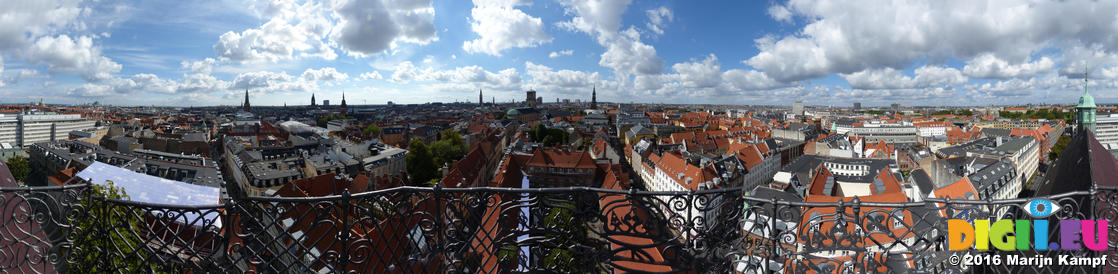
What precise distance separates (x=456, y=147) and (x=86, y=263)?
37.0 metres

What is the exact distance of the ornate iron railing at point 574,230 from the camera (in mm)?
3174

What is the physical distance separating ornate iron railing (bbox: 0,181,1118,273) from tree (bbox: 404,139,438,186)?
29.7 m

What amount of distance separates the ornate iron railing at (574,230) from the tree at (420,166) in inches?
1169

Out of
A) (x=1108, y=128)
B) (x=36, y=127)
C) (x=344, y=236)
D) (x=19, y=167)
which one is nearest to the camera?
(x=344, y=236)

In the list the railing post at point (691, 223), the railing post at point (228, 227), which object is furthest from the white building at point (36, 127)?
the railing post at point (691, 223)

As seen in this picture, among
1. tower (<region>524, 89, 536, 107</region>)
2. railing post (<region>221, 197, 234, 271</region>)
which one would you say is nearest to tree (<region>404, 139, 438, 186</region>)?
railing post (<region>221, 197, 234, 271</region>)

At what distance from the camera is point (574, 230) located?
3395 millimetres

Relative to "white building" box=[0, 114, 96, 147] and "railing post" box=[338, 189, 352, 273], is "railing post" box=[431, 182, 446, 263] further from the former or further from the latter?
"white building" box=[0, 114, 96, 147]

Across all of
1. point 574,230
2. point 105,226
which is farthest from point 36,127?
point 574,230

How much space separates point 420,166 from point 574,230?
32.4 metres

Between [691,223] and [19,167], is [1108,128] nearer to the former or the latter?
[691,223]

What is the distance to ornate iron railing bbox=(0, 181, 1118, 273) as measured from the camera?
317cm

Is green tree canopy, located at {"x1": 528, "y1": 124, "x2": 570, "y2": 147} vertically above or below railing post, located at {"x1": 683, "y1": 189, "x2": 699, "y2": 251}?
below

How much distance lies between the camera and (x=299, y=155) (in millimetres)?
36594
